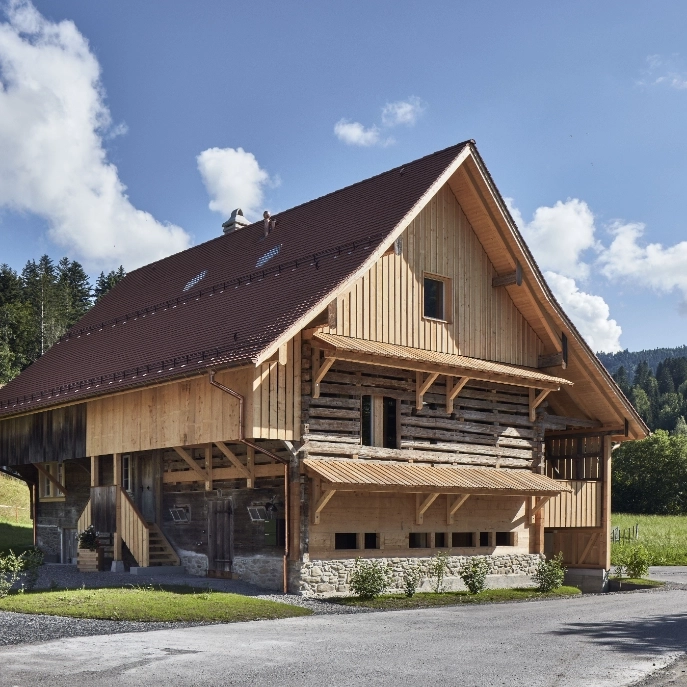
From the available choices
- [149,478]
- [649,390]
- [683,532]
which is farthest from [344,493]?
[649,390]

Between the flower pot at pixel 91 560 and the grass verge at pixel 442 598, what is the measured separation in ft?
25.0

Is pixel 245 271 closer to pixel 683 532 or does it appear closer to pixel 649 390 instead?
pixel 683 532

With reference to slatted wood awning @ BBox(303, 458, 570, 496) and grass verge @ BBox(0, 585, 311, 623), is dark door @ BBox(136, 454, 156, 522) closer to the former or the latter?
grass verge @ BBox(0, 585, 311, 623)

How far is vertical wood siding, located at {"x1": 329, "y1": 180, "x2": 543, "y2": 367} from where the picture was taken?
24.8 meters

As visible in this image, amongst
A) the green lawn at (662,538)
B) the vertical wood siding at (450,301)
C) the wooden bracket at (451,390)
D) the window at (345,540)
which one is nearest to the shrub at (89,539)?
the window at (345,540)

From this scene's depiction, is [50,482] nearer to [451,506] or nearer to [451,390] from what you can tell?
[451,506]

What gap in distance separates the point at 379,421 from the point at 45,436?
10.8 m

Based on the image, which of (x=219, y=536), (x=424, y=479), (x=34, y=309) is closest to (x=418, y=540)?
(x=424, y=479)

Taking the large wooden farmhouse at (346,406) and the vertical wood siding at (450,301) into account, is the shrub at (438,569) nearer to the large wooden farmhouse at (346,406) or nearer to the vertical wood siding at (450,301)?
the large wooden farmhouse at (346,406)

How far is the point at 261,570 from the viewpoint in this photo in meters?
24.3

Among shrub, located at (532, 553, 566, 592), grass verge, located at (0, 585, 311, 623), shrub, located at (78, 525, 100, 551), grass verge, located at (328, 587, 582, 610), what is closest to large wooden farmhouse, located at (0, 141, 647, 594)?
shrub, located at (78, 525, 100, 551)

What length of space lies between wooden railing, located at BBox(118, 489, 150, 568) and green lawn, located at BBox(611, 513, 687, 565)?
636 inches

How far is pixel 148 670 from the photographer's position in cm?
1278

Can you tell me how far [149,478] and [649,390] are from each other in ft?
504
